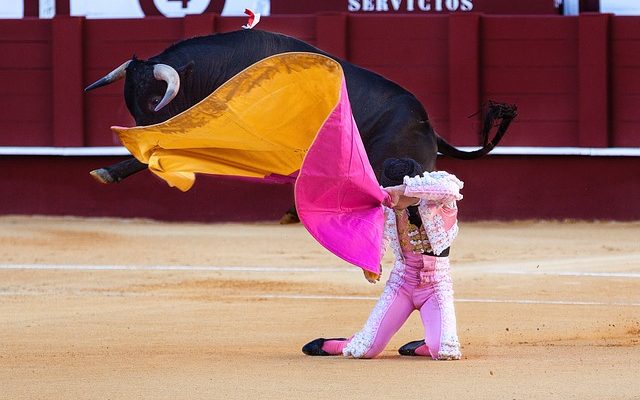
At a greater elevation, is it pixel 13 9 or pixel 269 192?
pixel 13 9

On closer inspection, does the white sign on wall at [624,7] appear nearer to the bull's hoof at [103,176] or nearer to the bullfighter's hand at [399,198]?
the bull's hoof at [103,176]

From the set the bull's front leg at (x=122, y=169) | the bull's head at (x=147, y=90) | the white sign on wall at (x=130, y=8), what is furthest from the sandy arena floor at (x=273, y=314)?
the white sign on wall at (x=130, y=8)

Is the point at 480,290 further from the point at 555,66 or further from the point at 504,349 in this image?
the point at 555,66

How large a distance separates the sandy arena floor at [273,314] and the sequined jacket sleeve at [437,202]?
0.44 m

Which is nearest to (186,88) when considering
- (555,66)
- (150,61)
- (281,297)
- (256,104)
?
(150,61)

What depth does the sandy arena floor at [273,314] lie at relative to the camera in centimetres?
484

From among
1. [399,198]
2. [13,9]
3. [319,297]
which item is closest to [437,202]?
[399,198]

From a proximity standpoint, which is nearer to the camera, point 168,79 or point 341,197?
point 341,197

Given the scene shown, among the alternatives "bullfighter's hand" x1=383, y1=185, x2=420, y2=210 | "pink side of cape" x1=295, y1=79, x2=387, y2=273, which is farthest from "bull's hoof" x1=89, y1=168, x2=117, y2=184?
"bullfighter's hand" x1=383, y1=185, x2=420, y2=210

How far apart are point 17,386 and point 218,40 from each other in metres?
2.65

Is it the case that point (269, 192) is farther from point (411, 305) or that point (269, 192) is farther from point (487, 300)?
point (411, 305)

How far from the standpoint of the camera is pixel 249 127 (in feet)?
20.0

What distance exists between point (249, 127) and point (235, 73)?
31.7 inches

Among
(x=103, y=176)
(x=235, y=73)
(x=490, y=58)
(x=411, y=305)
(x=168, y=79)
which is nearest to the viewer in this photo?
(x=411, y=305)
